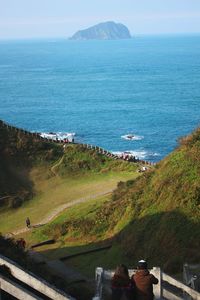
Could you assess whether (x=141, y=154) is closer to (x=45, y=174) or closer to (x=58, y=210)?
(x=45, y=174)

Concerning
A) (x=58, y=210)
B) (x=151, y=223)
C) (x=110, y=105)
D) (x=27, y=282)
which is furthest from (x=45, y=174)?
(x=110, y=105)

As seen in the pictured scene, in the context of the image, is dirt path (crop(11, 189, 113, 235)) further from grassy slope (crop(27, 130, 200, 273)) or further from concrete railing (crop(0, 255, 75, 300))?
concrete railing (crop(0, 255, 75, 300))

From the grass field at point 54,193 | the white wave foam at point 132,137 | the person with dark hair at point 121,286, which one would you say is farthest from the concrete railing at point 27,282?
the white wave foam at point 132,137

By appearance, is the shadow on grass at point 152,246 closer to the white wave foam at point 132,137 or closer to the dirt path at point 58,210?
the dirt path at point 58,210

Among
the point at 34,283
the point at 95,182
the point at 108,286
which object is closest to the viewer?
the point at 34,283

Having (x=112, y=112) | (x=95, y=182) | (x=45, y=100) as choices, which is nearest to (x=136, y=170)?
(x=95, y=182)

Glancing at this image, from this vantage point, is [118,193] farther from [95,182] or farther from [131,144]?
[131,144]
